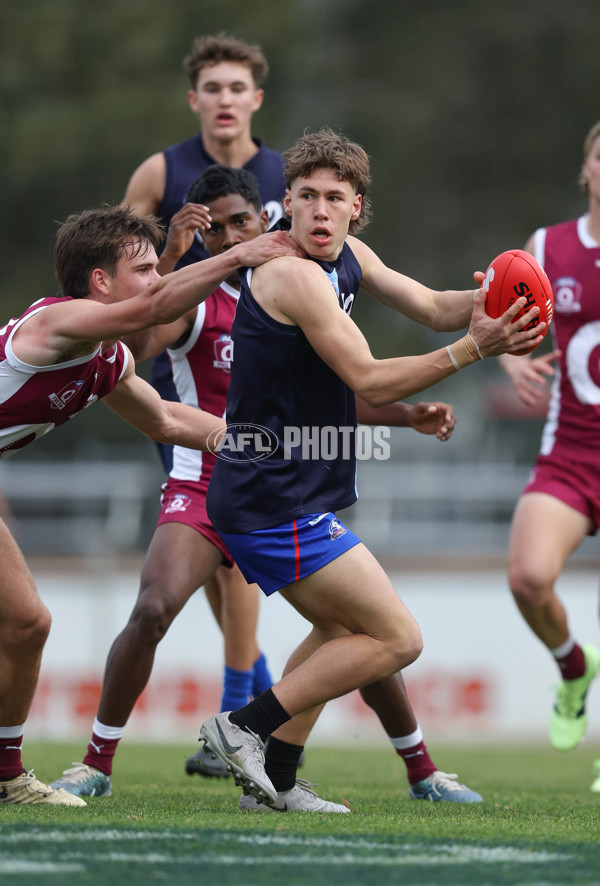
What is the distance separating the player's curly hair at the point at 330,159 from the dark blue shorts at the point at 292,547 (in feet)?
3.75

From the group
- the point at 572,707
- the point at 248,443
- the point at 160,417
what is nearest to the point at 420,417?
the point at 248,443

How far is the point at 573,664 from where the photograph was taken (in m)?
6.46

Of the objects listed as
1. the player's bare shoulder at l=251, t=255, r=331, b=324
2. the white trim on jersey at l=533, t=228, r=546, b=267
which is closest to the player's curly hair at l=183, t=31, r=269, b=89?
the white trim on jersey at l=533, t=228, r=546, b=267

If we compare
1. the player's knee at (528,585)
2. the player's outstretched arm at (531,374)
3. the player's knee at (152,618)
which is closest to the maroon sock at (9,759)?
the player's knee at (152,618)

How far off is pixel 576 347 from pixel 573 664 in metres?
1.50

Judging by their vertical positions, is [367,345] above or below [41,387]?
above

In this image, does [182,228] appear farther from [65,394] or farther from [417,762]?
[417,762]

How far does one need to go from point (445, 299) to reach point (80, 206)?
17.3 m

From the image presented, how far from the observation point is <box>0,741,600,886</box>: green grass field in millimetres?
3348

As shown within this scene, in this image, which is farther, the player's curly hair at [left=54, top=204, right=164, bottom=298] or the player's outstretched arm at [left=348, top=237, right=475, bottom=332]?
the player's outstretched arm at [left=348, top=237, right=475, bottom=332]

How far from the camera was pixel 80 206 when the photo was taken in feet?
70.5

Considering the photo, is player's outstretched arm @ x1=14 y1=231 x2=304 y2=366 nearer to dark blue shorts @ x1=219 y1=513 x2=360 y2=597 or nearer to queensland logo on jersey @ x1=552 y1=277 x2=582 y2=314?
dark blue shorts @ x1=219 y1=513 x2=360 y2=597

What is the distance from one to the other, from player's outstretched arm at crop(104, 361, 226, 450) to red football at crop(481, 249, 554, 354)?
127cm

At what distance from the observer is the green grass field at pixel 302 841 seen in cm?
335
